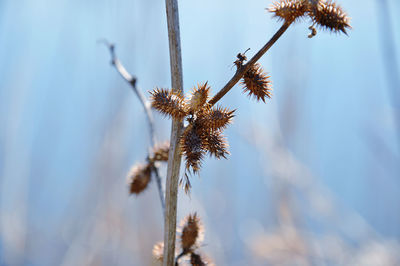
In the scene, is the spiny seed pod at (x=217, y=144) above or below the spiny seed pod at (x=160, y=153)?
below

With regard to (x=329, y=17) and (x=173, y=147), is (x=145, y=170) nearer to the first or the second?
(x=173, y=147)

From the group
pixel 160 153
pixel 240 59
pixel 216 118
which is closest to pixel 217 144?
pixel 216 118

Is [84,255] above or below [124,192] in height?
below

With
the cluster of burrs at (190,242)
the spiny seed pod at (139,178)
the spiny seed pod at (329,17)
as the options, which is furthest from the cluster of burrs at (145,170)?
the spiny seed pod at (329,17)

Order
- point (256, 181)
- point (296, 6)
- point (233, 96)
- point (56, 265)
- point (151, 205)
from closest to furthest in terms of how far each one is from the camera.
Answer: point (296, 6), point (151, 205), point (233, 96), point (56, 265), point (256, 181)

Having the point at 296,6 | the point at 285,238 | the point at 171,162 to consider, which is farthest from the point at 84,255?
the point at 296,6

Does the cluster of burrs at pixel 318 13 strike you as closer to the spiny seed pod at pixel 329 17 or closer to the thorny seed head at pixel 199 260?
the spiny seed pod at pixel 329 17

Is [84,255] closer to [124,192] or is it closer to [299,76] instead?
[124,192]
